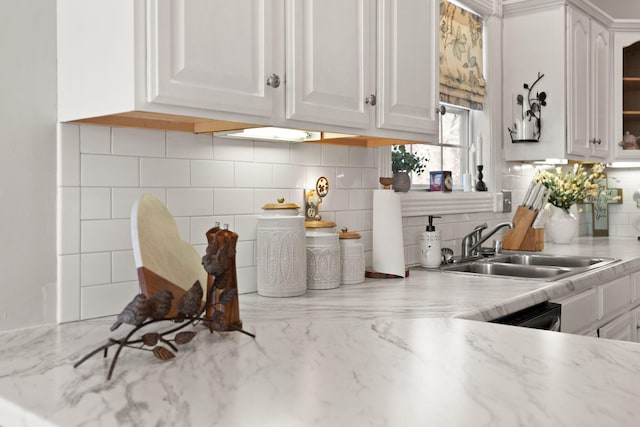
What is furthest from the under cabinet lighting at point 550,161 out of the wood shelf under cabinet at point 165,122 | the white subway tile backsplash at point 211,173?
→ the white subway tile backsplash at point 211,173

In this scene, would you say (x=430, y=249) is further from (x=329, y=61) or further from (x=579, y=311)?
(x=329, y=61)

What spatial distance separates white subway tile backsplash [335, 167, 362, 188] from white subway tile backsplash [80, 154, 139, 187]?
3.18 ft

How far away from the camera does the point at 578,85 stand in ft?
12.7

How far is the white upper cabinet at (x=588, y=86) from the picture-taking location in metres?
3.80

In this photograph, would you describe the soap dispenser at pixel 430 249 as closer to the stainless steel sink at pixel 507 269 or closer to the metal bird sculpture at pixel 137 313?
the stainless steel sink at pixel 507 269

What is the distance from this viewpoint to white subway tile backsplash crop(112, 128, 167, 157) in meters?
1.87

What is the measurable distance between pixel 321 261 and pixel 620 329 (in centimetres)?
163

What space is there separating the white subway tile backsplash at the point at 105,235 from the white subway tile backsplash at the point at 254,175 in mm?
462

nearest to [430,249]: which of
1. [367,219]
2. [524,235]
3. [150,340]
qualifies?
[367,219]

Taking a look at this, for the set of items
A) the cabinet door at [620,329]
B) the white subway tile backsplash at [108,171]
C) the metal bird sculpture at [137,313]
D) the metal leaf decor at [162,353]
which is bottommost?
the cabinet door at [620,329]

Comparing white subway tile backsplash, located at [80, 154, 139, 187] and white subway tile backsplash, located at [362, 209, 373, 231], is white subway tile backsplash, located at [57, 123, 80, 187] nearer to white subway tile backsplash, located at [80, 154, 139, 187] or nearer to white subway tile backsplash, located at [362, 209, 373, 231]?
white subway tile backsplash, located at [80, 154, 139, 187]

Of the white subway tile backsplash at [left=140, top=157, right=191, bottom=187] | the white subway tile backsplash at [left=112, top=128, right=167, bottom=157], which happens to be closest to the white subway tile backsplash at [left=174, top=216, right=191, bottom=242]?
the white subway tile backsplash at [left=140, top=157, right=191, bottom=187]

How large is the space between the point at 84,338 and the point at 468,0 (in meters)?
2.74

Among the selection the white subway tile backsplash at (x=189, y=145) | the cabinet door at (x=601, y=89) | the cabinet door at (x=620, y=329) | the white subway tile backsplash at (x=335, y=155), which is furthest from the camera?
the cabinet door at (x=601, y=89)
